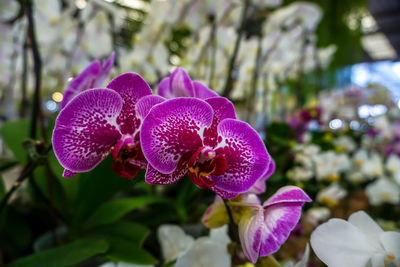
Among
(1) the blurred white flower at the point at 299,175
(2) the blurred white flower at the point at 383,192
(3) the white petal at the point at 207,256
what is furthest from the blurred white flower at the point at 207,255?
(2) the blurred white flower at the point at 383,192

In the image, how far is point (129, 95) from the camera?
0.63ft

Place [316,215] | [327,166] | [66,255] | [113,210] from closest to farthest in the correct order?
1. [66,255]
2. [113,210]
3. [316,215]
4. [327,166]

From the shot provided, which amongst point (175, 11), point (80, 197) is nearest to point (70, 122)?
point (80, 197)

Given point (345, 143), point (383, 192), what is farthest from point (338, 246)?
point (345, 143)

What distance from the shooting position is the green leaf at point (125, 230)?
356 millimetres

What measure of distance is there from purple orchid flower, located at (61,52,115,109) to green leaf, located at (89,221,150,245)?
0.61ft

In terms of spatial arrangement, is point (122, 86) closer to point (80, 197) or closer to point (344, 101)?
point (80, 197)

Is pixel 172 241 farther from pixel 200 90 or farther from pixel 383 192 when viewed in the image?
pixel 383 192

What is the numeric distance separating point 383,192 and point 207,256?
72 cm

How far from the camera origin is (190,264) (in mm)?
238

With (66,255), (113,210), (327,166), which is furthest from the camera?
(327,166)

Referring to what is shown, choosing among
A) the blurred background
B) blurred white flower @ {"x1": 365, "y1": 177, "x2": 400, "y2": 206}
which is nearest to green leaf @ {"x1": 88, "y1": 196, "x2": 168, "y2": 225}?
the blurred background

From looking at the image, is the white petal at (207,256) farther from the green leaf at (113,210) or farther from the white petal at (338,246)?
the green leaf at (113,210)

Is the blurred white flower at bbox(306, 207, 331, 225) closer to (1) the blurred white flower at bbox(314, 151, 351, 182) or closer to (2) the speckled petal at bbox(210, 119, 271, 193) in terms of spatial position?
(1) the blurred white flower at bbox(314, 151, 351, 182)
